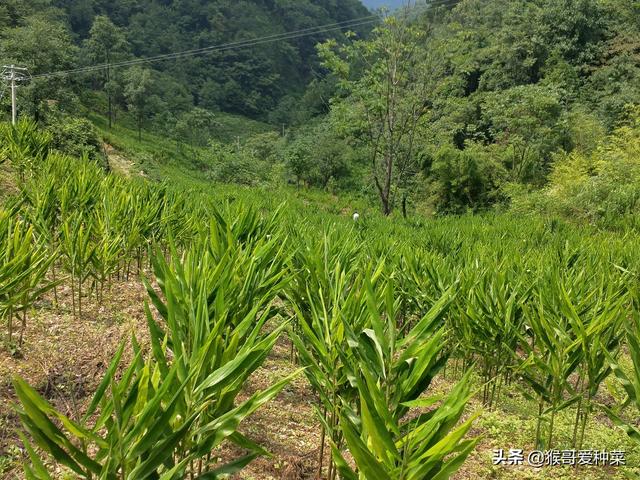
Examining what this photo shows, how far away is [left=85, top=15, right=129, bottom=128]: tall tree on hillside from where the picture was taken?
29359 millimetres

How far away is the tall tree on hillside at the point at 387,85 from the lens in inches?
447

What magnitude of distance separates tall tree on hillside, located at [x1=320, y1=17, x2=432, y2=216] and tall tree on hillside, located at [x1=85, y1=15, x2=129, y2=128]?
22.4m

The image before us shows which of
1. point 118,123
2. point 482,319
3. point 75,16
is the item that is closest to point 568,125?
point 482,319

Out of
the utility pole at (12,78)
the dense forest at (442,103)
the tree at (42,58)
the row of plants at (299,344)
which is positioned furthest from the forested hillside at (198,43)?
the row of plants at (299,344)

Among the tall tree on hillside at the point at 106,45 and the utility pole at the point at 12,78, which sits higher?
the tall tree on hillside at the point at 106,45

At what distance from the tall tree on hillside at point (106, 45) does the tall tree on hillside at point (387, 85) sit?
2236 centimetres

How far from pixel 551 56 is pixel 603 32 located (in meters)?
2.56

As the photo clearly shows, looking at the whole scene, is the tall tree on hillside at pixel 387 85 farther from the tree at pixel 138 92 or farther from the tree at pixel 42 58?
the tree at pixel 138 92

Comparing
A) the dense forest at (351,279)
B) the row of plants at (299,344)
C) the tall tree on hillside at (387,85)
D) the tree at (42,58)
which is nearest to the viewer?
the row of plants at (299,344)

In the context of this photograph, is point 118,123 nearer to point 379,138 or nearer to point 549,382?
point 379,138

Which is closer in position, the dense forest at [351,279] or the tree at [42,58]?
the dense forest at [351,279]

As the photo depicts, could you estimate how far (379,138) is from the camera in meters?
12.3

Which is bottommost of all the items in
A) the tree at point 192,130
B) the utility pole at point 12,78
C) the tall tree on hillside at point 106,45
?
the tree at point 192,130

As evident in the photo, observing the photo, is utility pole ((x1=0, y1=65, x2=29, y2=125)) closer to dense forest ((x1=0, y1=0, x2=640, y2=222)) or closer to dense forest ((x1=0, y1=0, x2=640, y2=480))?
dense forest ((x1=0, y1=0, x2=640, y2=480))
